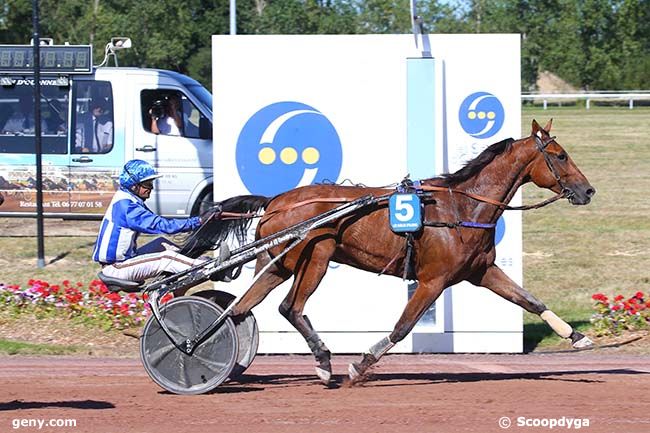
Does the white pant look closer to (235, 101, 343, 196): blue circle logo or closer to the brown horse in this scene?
the brown horse

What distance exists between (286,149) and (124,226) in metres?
2.29

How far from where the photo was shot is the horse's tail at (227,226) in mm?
9055

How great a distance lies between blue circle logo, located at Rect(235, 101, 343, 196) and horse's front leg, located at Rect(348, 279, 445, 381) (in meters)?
2.14

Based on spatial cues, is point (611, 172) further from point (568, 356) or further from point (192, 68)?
point (192, 68)

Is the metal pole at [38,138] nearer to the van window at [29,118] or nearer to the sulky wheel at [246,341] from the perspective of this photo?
the van window at [29,118]

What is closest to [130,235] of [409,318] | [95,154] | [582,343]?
[409,318]

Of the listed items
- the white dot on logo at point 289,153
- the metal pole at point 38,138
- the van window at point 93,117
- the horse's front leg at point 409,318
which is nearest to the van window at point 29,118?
the van window at point 93,117

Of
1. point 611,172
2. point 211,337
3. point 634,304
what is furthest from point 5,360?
point 611,172

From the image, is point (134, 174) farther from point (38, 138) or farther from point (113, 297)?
point (38, 138)

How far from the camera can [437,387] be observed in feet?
28.9

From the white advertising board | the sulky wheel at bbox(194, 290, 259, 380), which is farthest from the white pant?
the white advertising board

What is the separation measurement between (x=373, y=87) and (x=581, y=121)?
2169 centimetres
